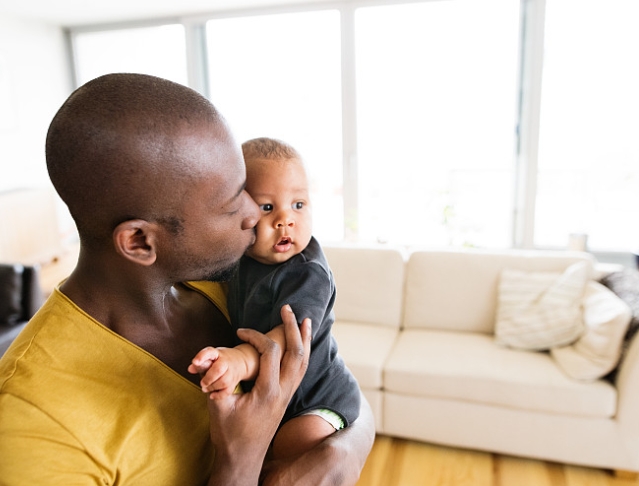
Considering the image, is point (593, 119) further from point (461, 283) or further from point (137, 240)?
point (137, 240)

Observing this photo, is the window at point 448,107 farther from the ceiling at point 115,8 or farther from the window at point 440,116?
the ceiling at point 115,8

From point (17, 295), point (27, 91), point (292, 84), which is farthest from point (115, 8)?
point (17, 295)

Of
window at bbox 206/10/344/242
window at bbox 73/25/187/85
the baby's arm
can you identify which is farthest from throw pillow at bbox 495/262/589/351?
window at bbox 73/25/187/85

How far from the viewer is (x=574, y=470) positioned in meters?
2.35

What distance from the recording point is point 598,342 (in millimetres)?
2232

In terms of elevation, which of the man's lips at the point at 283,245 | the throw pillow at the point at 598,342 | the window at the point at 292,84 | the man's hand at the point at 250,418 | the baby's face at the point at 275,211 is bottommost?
the throw pillow at the point at 598,342

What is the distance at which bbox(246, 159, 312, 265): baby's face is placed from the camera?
1047 mm

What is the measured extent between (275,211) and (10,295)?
2.28 meters

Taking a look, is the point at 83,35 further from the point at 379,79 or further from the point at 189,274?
the point at 189,274

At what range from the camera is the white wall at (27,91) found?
546cm

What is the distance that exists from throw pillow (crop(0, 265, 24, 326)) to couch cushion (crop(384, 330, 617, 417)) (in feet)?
6.40

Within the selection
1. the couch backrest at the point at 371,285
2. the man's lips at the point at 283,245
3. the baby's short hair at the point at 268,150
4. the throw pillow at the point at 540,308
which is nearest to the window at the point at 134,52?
the couch backrest at the point at 371,285

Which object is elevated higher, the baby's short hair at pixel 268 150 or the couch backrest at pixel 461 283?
the baby's short hair at pixel 268 150

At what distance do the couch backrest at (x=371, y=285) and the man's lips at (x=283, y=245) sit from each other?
1.88m
